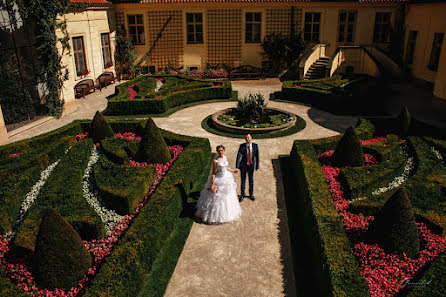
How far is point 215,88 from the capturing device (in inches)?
843

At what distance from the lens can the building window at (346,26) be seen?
88.8 ft

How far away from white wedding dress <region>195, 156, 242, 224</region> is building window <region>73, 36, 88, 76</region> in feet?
54.6

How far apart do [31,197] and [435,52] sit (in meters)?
22.6

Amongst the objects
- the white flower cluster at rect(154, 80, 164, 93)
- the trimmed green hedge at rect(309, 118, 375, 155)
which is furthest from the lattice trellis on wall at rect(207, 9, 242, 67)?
the trimmed green hedge at rect(309, 118, 375, 155)

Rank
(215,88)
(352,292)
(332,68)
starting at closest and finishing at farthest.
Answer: (352,292) < (215,88) < (332,68)

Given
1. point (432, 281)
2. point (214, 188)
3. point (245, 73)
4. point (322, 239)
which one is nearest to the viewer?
point (432, 281)

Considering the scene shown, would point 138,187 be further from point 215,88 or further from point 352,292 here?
point 215,88

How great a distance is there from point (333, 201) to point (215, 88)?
13.5 meters

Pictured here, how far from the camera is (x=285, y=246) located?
27.8 ft

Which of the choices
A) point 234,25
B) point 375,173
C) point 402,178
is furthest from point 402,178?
point 234,25

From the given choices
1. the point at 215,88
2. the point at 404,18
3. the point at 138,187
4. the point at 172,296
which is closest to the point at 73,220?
the point at 138,187

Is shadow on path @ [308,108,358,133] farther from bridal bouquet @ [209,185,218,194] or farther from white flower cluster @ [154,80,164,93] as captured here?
white flower cluster @ [154,80,164,93]

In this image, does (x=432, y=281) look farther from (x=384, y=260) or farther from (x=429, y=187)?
(x=429, y=187)

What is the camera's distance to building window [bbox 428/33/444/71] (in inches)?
845
